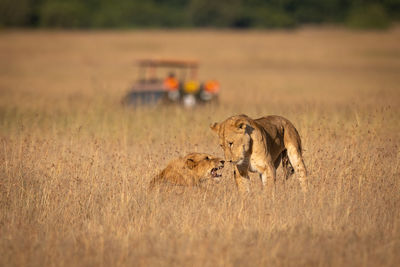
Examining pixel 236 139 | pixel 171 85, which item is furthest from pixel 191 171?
pixel 171 85

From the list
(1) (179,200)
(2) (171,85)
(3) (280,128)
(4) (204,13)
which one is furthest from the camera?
(4) (204,13)

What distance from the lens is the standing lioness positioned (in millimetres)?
7320

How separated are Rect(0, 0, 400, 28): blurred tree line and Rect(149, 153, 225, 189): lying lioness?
60.6 m

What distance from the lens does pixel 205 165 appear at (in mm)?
8203

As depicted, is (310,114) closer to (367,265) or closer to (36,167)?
(36,167)

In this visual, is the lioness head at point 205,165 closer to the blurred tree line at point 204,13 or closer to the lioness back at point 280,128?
the lioness back at point 280,128

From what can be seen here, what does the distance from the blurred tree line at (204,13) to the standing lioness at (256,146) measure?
199ft

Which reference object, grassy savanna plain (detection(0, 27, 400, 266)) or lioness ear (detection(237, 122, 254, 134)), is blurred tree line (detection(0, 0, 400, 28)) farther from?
lioness ear (detection(237, 122, 254, 134))

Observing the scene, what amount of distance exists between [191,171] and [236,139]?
3.74ft

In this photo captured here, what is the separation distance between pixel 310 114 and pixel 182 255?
7.22m

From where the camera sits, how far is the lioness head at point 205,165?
815cm

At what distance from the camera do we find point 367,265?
5734mm

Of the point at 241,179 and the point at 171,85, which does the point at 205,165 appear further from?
the point at 171,85

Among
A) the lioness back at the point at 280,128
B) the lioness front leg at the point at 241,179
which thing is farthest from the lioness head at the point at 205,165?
the lioness back at the point at 280,128
